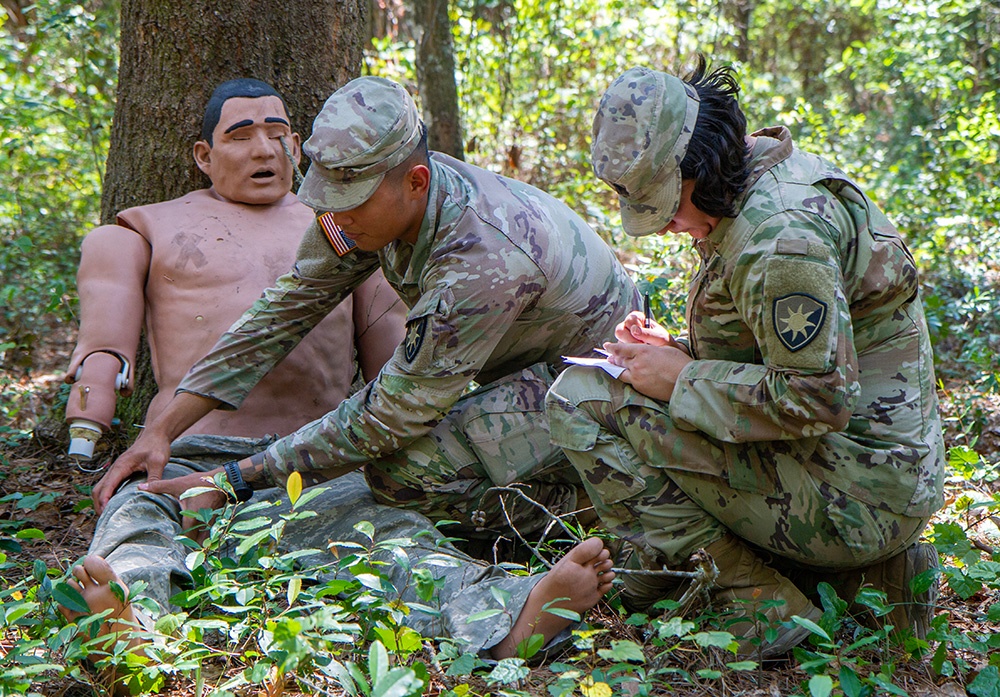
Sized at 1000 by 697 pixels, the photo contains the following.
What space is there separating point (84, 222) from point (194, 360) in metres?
3.83

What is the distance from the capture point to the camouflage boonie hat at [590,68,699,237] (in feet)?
7.27

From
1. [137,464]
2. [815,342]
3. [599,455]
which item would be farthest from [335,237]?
[815,342]

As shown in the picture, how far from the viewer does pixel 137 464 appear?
3.08 metres

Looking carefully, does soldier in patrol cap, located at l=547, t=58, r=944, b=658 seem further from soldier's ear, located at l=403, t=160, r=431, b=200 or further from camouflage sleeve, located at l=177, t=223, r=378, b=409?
camouflage sleeve, located at l=177, t=223, r=378, b=409

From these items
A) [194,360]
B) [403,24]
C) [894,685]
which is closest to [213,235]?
[194,360]

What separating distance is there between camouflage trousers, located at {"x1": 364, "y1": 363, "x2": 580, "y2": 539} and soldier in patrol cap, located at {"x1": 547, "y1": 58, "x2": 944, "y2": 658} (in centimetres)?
38

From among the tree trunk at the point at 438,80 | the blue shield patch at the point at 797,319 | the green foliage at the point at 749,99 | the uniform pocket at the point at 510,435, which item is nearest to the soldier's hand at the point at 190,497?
the uniform pocket at the point at 510,435

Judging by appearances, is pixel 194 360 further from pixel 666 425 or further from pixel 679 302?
pixel 679 302

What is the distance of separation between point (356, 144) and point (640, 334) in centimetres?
92

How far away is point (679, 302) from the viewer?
4.84 meters

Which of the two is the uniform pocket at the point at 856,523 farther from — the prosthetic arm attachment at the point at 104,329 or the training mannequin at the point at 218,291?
the prosthetic arm attachment at the point at 104,329

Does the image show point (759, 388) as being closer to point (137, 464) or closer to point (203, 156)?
point (137, 464)

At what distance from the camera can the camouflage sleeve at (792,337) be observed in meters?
2.10

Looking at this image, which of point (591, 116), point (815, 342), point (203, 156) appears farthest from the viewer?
point (591, 116)
